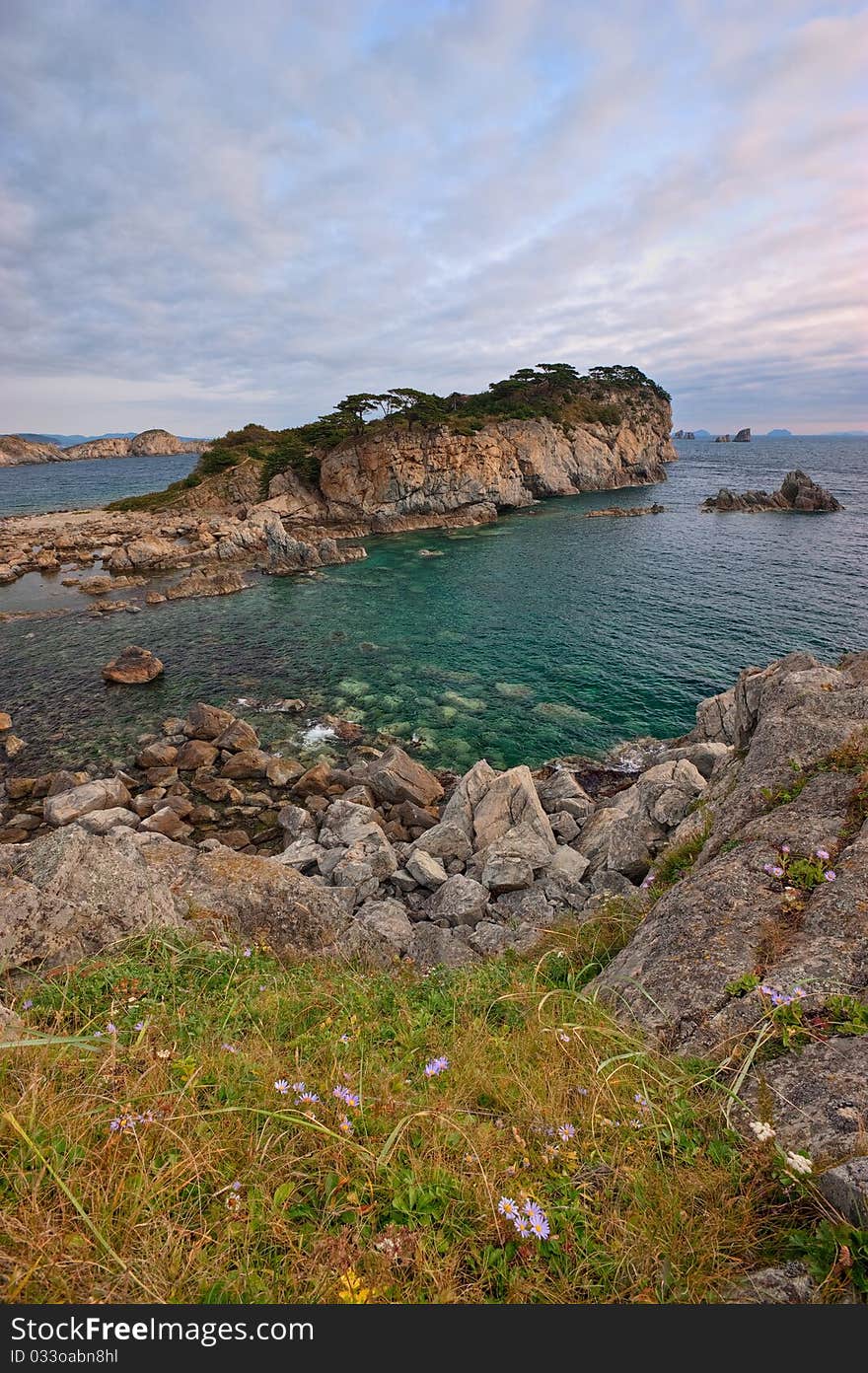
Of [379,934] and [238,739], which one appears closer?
[379,934]

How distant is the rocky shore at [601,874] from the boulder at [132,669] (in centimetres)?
845

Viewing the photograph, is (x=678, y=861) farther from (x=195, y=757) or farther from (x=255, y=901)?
(x=195, y=757)

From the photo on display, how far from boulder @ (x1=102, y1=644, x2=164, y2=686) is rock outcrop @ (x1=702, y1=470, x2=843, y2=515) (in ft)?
241

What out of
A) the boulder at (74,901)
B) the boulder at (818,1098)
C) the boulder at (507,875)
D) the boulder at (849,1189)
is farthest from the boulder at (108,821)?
the boulder at (849,1189)

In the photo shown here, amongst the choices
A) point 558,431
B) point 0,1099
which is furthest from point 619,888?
point 558,431

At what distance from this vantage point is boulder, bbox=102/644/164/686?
26312 mm

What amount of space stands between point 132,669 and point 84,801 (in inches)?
433

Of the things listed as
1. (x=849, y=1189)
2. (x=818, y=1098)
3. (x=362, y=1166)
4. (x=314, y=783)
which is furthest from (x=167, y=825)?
(x=849, y=1189)

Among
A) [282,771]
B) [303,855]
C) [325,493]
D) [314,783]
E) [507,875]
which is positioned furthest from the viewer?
[325,493]

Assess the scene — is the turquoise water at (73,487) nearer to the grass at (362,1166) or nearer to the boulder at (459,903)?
the boulder at (459,903)

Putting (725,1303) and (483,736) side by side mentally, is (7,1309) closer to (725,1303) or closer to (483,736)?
(725,1303)

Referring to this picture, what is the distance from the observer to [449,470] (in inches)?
2672

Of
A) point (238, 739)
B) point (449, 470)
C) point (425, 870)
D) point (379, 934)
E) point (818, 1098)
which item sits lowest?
point (425, 870)

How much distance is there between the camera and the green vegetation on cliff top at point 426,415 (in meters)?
66.2
